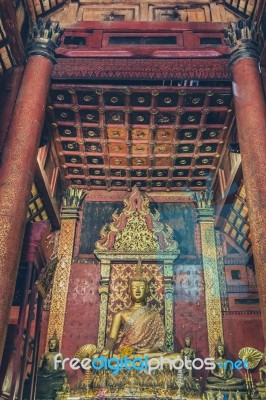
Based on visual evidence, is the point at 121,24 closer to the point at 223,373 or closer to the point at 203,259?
the point at 203,259

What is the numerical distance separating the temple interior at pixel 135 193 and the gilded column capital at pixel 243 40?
28mm

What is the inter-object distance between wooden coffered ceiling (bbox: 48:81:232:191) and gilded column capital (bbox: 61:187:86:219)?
8.3 inches

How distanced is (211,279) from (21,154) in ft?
16.5

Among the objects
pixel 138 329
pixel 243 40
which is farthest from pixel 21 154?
pixel 243 40

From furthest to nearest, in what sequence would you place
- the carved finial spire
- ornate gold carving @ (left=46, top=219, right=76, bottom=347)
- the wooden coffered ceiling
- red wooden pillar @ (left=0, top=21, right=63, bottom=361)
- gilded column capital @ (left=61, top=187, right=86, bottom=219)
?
1. gilded column capital @ (left=61, top=187, right=86, bottom=219)
2. ornate gold carving @ (left=46, top=219, right=76, bottom=347)
3. the carved finial spire
4. the wooden coffered ceiling
5. red wooden pillar @ (left=0, top=21, right=63, bottom=361)

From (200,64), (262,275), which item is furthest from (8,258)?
(200,64)

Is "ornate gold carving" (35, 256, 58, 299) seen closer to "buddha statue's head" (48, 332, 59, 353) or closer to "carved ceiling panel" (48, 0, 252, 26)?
"buddha statue's head" (48, 332, 59, 353)

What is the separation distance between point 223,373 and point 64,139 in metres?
5.58

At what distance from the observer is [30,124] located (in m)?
6.05

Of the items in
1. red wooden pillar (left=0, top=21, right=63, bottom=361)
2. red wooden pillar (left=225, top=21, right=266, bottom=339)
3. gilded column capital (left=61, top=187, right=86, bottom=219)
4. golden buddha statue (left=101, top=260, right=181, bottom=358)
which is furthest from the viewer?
gilded column capital (left=61, top=187, right=86, bottom=219)

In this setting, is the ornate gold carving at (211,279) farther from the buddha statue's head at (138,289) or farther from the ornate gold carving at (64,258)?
the ornate gold carving at (64,258)

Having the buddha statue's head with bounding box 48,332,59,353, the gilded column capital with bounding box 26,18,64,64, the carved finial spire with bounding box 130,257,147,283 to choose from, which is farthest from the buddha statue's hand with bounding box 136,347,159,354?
the gilded column capital with bounding box 26,18,64,64

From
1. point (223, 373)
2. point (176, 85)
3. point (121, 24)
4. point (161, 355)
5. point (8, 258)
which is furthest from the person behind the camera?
point (121, 24)

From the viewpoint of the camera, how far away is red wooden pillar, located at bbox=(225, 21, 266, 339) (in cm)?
510
